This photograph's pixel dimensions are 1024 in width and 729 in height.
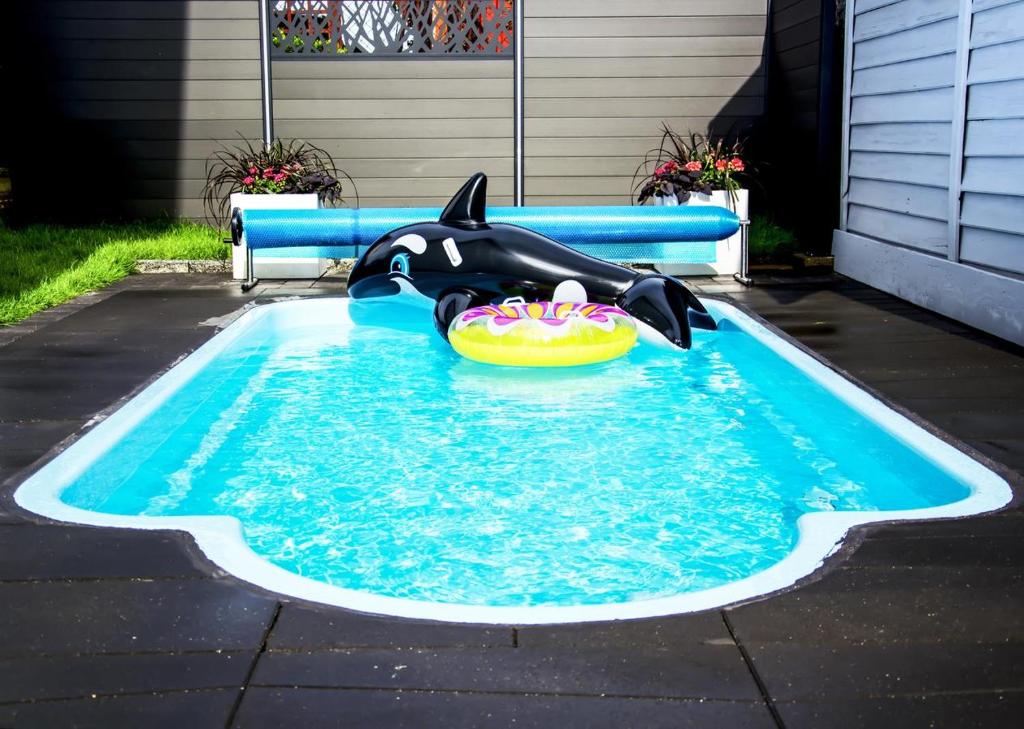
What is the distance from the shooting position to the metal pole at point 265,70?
11500 mm

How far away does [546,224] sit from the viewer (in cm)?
869

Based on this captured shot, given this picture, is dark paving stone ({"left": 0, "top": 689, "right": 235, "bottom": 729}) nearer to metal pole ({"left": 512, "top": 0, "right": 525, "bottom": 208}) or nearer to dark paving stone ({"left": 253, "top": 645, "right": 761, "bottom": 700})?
dark paving stone ({"left": 253, "top": 645, "right": 761, "bottom": 700})

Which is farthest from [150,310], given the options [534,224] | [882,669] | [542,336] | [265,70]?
[882,669]

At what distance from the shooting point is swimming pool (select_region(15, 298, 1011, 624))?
3.87 m

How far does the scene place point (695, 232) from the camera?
8828 mm

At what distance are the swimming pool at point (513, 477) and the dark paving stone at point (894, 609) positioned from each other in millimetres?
135

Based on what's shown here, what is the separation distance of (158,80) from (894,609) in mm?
10382

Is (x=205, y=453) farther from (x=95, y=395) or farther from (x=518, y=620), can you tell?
(x=518, y=620)

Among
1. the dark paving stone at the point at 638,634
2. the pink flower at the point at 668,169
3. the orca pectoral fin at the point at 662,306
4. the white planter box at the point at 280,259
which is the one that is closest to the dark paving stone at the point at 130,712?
the dark paving stone at the point at 638,634

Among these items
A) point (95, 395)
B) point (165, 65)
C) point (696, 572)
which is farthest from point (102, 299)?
point (696, 572)

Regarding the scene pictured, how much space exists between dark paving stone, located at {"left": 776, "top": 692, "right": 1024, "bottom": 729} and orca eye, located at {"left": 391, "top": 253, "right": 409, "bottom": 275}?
5.74 m

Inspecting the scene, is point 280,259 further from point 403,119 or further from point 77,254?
point 403,119

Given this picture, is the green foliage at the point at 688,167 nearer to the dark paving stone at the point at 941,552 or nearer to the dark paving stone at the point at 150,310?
the dark paving stone at the point at 150,310

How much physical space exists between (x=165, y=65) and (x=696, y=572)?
9.44 metres
